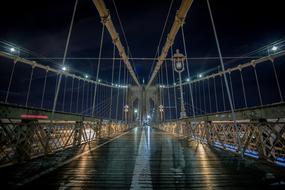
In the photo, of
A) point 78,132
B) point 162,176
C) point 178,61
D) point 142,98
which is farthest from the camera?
point 142,98

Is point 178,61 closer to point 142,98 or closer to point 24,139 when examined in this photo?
point 24,139

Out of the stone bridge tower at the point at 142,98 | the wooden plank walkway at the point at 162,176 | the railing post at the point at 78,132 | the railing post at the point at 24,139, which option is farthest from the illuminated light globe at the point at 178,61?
the stone bridge tower at the point at 142,98

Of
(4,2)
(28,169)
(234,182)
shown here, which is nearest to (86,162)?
Answer: (28,169)

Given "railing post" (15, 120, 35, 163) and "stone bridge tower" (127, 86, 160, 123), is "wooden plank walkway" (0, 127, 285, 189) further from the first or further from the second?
"stone bridge tower" (127, 86, 160, 123)

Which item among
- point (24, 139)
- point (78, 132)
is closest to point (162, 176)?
point (24, 139)

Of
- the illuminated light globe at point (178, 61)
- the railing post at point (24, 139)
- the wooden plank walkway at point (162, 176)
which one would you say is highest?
the illuminated light globe at point (178, 61)

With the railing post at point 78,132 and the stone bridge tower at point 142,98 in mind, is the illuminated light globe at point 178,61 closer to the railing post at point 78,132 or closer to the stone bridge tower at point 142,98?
the railing post at point 78,132

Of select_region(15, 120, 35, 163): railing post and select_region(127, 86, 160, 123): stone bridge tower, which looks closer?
select_region(15, 120, 35, 163): railing post

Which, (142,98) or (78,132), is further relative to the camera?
(142,98)

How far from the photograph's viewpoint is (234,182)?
1892mm

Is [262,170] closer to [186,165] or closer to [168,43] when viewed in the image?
[186,165]

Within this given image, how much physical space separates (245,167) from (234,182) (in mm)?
763

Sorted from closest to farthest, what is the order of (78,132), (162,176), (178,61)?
(162,176) → (78,132) → (178,61)

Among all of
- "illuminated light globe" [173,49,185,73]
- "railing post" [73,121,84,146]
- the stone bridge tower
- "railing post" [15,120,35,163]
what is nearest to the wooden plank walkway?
"railing post" [15,120,35,163]
